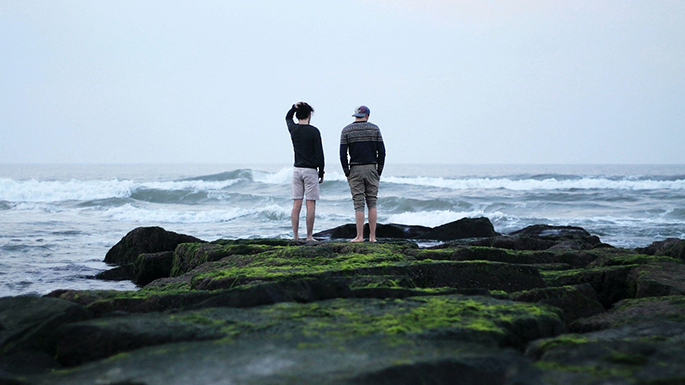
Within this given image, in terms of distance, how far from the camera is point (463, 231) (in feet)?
37.6

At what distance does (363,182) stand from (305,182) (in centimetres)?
77

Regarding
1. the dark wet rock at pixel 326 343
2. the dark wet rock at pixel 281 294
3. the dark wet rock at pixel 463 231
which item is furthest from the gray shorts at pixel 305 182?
the dark wet rock at pixel 326 343

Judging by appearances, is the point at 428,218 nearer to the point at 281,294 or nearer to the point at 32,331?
the point at 281,294

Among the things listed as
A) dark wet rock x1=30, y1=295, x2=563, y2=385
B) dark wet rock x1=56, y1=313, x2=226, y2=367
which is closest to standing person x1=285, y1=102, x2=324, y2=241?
dark wet rock x1=30, y1=295, x2=563, y2=385

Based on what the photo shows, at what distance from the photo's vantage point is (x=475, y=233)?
11.4 m

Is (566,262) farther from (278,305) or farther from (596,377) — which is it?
(596,377)

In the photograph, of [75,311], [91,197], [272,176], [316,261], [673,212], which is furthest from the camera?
[272,176]

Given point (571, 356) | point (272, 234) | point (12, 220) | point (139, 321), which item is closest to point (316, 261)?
point (139, 321)

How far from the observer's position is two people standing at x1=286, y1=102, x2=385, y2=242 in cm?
810

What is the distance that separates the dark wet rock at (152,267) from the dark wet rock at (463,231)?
5411 millimetres

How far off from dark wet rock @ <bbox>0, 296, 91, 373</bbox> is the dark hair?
5199mm

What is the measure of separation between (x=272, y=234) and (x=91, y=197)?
1539cm

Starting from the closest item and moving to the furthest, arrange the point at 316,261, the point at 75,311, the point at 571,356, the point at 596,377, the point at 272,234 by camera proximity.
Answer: the point at 596,377 < the point at 571,356 < the point at 75,311 < the point at 316,261 < the point at 272,234

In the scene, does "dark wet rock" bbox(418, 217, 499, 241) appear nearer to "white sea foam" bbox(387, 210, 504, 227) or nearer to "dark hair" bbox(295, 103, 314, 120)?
"dark hair" bbox(295, 103, 314, 120)
